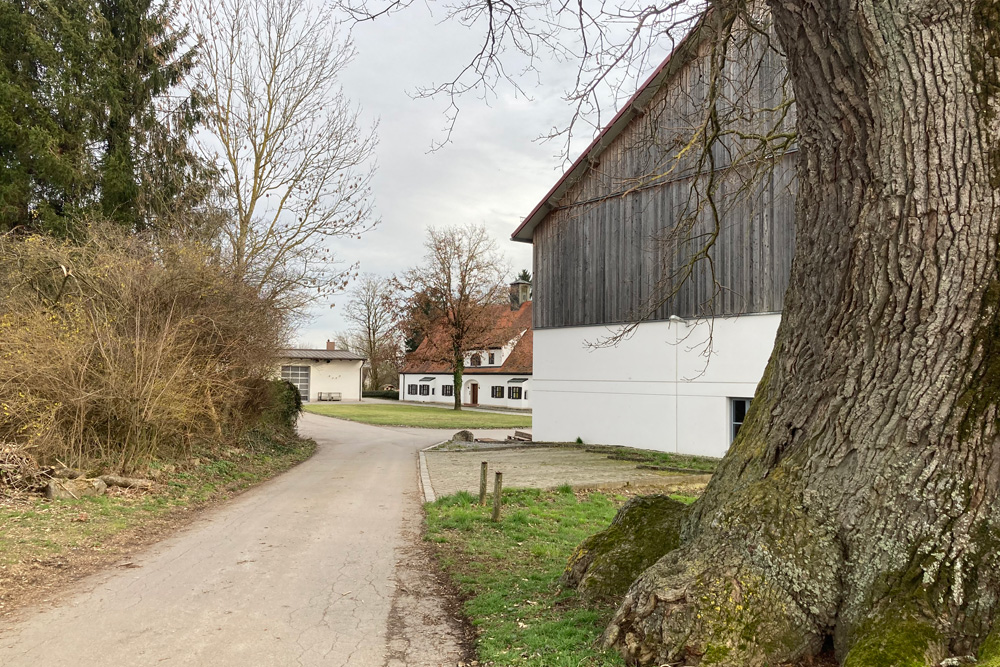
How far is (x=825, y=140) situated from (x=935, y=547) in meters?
2.39

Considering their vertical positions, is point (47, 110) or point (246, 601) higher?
point (47, 110)

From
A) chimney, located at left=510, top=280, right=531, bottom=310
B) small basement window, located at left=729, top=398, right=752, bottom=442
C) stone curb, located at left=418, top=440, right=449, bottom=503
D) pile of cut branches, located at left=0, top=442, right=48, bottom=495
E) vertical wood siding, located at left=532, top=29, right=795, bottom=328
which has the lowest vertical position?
stone curb, located at left=418, top=440, right=449, bottom=503

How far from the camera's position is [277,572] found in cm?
703

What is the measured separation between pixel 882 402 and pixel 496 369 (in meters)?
53.5

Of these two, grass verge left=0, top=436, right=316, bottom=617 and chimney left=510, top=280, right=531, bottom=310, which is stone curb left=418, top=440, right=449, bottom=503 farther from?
chimney left=510, top=280, right=531, bottom=310

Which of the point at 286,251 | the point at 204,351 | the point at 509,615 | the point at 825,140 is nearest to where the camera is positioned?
the point at 825,140

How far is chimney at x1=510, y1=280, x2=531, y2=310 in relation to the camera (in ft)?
213

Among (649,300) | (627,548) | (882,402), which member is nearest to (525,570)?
(627,548)

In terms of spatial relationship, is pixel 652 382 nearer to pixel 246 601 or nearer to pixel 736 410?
pixel 736 410

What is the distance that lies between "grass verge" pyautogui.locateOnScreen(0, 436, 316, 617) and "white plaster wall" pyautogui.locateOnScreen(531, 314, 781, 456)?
1077 centimetres

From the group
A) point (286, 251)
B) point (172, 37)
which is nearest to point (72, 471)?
point (286, 251)

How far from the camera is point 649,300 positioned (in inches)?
698

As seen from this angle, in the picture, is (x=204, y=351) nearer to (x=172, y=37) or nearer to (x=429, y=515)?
(x=429, y=515)

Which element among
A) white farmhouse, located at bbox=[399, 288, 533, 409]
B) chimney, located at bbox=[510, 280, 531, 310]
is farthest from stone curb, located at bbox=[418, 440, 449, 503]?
chimney, located at bbox=[510, 280, 531, 310]
